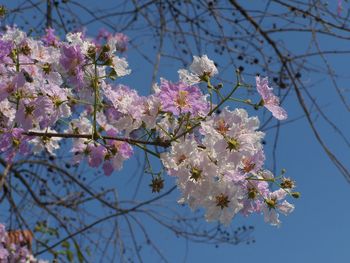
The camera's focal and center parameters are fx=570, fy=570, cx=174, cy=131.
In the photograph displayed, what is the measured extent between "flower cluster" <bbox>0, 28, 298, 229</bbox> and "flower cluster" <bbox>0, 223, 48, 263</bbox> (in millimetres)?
1187

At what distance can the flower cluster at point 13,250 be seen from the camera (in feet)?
7.87

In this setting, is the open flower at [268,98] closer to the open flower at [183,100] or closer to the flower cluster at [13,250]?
the open flower at [183,100]

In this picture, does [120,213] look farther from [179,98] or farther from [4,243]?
[179,98]

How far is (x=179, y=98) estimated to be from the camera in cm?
107

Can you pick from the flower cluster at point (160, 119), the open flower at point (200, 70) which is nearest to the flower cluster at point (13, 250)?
the flower cluster at point (160, 119)

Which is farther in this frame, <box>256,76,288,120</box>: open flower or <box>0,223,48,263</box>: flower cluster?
<box>0,223,48,263</box>: flower cluster

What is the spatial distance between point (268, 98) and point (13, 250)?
1.78 metres

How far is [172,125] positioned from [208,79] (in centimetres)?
12

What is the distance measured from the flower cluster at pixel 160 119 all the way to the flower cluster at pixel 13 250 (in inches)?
46.7

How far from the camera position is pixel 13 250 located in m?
2.53

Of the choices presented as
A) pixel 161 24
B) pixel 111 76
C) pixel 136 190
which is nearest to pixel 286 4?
pixel 161 24

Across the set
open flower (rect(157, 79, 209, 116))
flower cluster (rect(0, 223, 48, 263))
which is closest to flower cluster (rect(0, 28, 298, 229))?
open flower (rect(157, 79, 209, 116))

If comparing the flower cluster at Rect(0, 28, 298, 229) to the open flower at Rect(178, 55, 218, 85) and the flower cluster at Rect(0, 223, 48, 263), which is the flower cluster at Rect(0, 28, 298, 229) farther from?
the flower cluster at Rect(0, 223, 48, 263)

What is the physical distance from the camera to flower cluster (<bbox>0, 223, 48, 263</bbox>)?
2.40 metres
